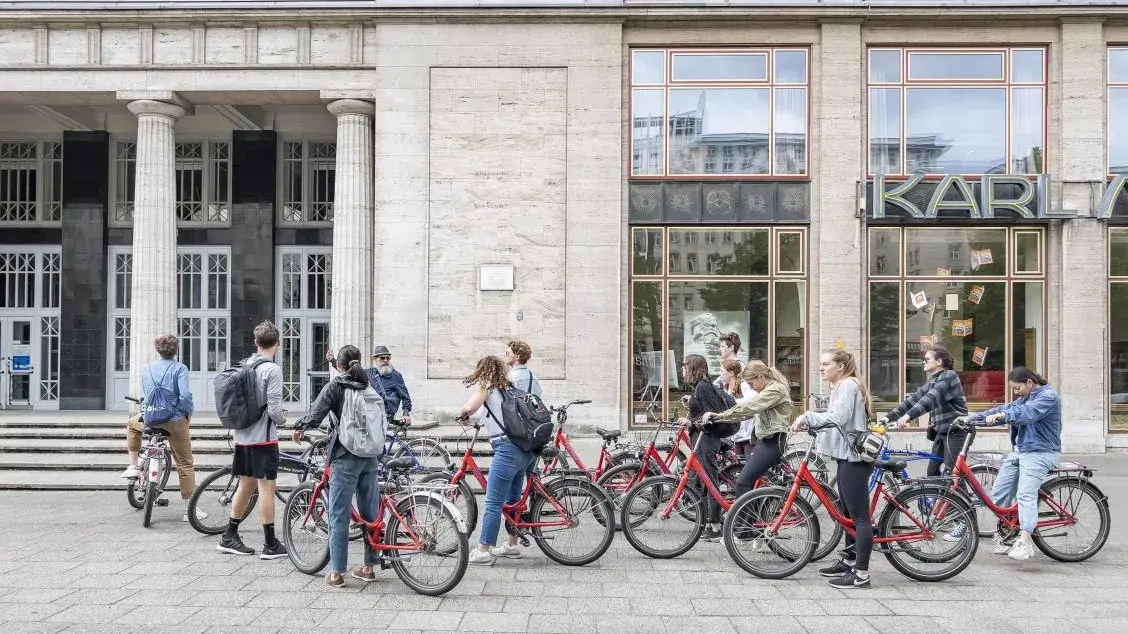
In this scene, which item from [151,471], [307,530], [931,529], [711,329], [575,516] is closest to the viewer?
[931,529]

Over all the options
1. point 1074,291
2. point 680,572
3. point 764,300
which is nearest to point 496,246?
point 764,300

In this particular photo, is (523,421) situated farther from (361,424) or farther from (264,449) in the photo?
(264,449)

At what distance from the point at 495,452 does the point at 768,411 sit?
2.62m

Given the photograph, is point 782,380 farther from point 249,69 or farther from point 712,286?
point 249,69

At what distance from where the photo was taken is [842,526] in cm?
730

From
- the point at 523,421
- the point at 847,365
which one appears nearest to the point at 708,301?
the point at 847,365

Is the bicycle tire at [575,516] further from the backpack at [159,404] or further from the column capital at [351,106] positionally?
the column capital at [351,106]

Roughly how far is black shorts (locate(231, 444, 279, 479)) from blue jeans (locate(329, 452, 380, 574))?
134cm

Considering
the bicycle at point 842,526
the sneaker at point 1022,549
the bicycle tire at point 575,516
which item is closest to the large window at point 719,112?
the sneaker at point 1022,549

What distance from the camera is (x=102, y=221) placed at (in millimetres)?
19531

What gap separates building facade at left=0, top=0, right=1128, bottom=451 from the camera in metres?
15.8

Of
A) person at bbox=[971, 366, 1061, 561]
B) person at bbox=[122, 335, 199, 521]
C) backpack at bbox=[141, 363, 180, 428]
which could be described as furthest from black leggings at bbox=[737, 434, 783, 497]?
backpack at bbox=[141, 363, 180, 428]

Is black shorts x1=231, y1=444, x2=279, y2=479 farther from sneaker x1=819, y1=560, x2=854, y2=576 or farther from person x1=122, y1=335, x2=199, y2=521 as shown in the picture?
Answer: sneaker x1=819, y1=560, x2=854, y2=576

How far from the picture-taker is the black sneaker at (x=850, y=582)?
6930mm
